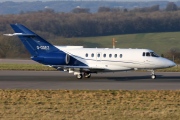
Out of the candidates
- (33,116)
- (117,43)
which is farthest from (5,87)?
(117,43)

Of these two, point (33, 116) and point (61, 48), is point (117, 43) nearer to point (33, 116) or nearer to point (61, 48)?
point (61, 48)

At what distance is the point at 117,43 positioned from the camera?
3408 inches

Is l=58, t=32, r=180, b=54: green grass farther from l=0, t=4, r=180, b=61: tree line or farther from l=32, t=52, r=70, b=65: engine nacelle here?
l=32, t=52, r=70, b=65: engine nacelle

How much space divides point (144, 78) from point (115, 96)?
12195mm

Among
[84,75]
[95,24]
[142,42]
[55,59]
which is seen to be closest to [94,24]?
[95,24]

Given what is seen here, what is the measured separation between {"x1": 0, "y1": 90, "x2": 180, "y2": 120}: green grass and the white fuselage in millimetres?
8607

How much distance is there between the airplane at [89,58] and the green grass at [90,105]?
8508mm

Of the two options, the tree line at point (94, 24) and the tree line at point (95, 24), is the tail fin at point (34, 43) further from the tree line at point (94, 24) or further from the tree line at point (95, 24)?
the tree line at point (95, 24)

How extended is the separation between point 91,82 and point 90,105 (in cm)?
1165

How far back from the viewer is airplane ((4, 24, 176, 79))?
119ft

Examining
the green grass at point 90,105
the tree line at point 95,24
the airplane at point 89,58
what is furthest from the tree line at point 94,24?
the green grass at point 90,105

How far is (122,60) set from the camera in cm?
3662

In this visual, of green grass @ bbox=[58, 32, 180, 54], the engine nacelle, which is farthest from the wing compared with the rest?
green grass @ bbox=[58, 32, 180, 54]

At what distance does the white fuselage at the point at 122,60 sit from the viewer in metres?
36.5
